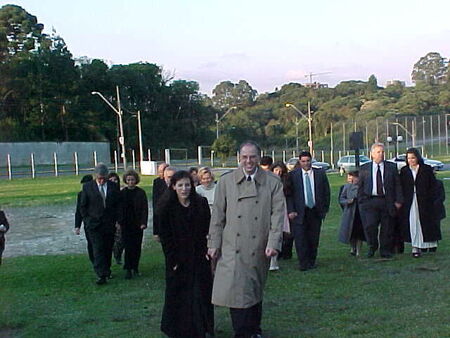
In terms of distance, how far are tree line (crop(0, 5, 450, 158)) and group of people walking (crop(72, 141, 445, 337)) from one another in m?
62.7

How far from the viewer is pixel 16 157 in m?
73.9

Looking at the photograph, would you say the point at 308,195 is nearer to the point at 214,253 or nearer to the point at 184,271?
the point at 184,271

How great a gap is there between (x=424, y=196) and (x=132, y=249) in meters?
4.57

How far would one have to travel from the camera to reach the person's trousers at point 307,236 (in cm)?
1085

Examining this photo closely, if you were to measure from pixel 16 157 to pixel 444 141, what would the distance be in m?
49.0

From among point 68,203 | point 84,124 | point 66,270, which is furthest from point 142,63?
point 66,270

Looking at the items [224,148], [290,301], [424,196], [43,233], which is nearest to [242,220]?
[290,301]

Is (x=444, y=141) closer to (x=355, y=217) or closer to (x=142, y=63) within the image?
(x=142, y=63)

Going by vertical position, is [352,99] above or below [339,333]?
above

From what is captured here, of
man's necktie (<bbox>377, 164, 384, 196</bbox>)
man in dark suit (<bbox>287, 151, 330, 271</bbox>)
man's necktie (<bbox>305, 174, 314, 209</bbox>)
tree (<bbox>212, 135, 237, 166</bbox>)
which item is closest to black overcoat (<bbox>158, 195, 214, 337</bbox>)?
man in dark suit (<bbox>287, 151, 330, 271</bbox>)

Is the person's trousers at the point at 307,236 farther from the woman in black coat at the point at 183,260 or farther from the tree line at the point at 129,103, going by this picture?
the tree line at the point at 129,103

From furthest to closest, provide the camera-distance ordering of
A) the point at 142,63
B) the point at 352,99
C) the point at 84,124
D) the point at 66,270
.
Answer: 1. the point at 352,99
2. the point at 142,63
3. the point at 84,124
4. the point at 66,270

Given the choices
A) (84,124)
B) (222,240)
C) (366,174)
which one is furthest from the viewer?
(84,124)

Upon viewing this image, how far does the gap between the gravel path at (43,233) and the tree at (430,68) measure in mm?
142722
